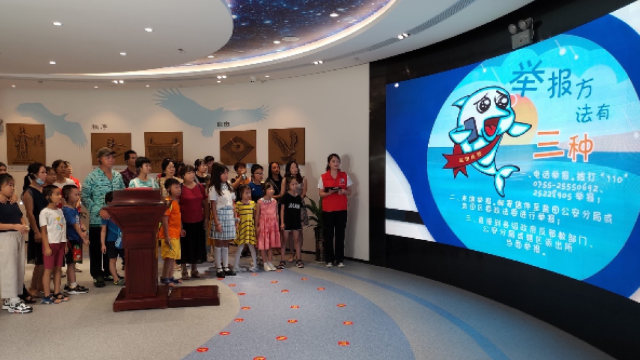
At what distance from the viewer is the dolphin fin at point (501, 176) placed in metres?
4.90

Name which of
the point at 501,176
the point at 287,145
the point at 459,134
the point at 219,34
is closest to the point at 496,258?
the point at 501,176

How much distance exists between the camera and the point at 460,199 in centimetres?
564

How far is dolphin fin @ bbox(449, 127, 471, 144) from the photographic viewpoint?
5.56 metres

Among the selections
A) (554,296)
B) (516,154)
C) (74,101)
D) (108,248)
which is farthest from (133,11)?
(74,101)

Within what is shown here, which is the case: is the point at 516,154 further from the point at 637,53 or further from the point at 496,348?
the point at 496,348

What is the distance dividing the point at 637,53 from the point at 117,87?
8.86m

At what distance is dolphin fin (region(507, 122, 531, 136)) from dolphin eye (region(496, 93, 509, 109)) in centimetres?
25

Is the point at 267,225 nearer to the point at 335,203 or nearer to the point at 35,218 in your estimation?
the point at 335,203

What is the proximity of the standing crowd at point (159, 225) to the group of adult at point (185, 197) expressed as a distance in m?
0.01

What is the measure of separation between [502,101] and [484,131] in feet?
1.32

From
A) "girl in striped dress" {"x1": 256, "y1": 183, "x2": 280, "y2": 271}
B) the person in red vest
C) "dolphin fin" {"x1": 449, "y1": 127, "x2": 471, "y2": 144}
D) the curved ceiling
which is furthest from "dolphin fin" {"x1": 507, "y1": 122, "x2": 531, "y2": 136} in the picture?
"girl in striped dress" {"x1": 256, "y1": 183, "x2": 280, "y2": 271}

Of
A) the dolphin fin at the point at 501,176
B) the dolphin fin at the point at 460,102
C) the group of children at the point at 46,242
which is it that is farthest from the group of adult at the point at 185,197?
the dolphin fin at the point at 501,176

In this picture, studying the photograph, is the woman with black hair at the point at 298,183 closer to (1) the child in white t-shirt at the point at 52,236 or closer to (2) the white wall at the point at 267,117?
(2) the white wall at the point at 267,117

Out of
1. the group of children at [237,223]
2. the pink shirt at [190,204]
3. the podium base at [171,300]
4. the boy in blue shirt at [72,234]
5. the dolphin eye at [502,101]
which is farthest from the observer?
the pink shirt at [190,204]
